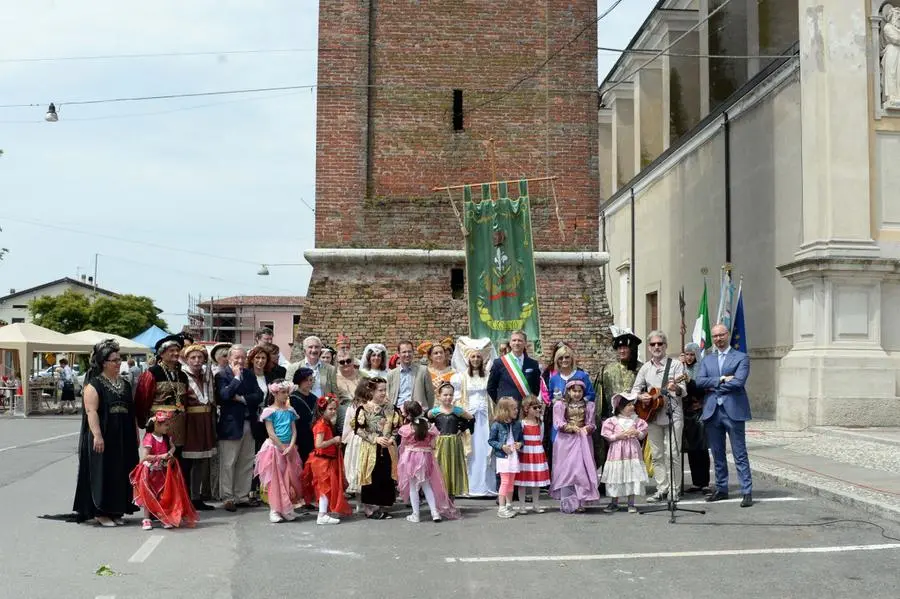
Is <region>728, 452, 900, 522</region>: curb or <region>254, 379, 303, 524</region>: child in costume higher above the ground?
<region>254, 379, 303, 524</region>: child in costume

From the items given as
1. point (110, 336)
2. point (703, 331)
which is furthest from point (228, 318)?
point (703, 331)

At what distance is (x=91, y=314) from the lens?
75875mm

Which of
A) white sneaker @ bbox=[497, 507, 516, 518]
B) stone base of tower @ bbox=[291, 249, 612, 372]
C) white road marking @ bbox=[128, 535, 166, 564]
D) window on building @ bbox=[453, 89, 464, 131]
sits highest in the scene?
window on building @ bbox=[453, 89, 464, 131]

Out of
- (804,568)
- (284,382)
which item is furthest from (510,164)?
(804,568)

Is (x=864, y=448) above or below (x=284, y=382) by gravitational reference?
below

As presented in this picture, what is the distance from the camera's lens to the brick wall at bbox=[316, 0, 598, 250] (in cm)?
1928

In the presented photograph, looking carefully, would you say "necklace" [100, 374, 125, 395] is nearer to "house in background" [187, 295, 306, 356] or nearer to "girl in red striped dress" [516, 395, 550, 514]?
"girl in red striped dress" [516, 395, 550, 514]

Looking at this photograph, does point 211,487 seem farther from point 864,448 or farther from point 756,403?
point 756,403

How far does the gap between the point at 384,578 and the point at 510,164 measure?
44.2 ft

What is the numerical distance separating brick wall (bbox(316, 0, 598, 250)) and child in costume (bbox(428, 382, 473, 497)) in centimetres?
924

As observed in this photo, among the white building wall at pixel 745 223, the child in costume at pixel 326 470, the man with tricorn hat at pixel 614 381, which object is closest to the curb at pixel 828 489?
the man with tricorn hat at pixel 614 381

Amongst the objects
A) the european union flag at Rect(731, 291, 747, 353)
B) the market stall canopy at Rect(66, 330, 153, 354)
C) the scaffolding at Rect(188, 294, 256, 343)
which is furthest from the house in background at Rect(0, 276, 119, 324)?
the european union flag at Rect(731, 291, 747, 353)

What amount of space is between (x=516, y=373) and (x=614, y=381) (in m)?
1.03

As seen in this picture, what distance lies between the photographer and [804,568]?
7051 mm
